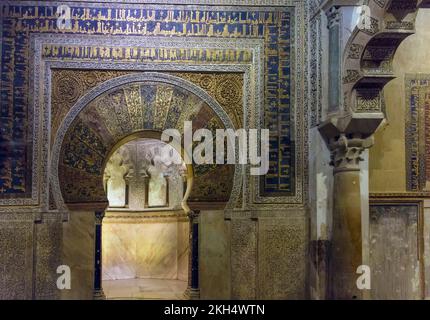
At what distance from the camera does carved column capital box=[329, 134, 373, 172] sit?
23.9ft

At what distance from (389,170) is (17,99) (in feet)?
15.2

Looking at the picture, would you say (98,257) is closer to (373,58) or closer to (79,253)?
(79,253)

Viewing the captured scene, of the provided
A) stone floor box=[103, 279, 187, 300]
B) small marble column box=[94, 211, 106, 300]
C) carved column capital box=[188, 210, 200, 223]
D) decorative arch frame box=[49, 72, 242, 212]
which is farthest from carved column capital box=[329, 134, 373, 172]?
small marble column box=[94, 211, 106, 300]

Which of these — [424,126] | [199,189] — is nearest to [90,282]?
[199,189]

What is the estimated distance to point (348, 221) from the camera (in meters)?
7.25

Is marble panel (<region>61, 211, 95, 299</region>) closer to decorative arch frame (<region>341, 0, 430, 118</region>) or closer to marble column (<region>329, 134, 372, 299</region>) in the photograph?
marble column (<region>329, 134, 372, 299</region>)

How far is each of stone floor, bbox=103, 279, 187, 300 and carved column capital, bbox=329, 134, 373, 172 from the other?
108 inches

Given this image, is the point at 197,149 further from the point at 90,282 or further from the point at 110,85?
the point at 90,282

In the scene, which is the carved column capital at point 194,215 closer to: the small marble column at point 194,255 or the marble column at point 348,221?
the small marble column at point 194,255

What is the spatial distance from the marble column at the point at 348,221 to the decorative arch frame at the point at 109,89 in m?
1.32

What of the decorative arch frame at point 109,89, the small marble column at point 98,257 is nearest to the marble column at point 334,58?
the decorative arch frame at point 109,89

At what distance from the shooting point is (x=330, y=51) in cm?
758

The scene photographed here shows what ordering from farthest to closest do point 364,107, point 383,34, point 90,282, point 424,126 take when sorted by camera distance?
point 424,126, point 90,282, point 364,107, point 383,34

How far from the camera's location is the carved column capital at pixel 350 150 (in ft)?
23.9
